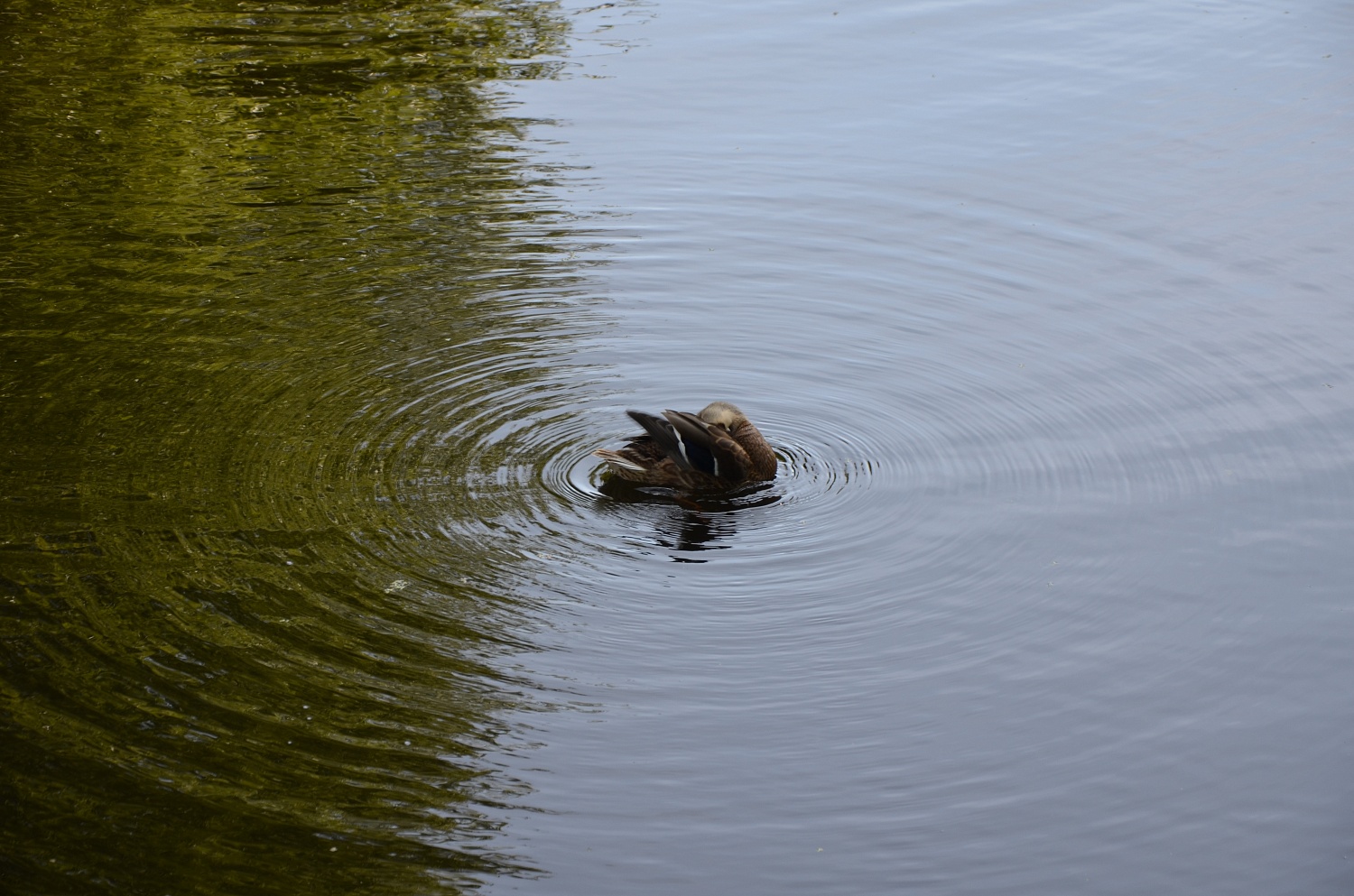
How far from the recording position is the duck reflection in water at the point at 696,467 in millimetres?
7770

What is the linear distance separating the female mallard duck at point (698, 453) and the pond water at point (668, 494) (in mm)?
156

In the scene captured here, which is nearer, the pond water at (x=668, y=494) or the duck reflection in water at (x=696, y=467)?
the pond water at (x=668, y=494)

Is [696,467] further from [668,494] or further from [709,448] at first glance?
[668,494]

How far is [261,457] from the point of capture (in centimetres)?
788

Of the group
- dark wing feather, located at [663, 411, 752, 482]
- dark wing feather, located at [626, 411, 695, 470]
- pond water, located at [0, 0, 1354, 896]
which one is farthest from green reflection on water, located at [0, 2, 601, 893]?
dark wing feather, located at [663, 411, 752, 482]

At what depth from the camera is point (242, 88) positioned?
13633 millimetres

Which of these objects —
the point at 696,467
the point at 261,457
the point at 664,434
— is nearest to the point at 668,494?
the point at 696,467

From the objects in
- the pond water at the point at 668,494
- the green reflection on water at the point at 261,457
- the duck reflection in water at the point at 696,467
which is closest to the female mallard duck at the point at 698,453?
the duck reflection in water at the point at 696,467

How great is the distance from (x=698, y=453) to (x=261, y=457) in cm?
242

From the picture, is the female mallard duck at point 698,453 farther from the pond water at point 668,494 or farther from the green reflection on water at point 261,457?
the green reflection on water at point 261,457

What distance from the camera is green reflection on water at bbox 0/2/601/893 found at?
546 centimetres

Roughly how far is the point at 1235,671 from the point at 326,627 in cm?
412

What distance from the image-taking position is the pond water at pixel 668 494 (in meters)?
5.52

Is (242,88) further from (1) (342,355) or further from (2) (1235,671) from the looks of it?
(2) (1235,671)
